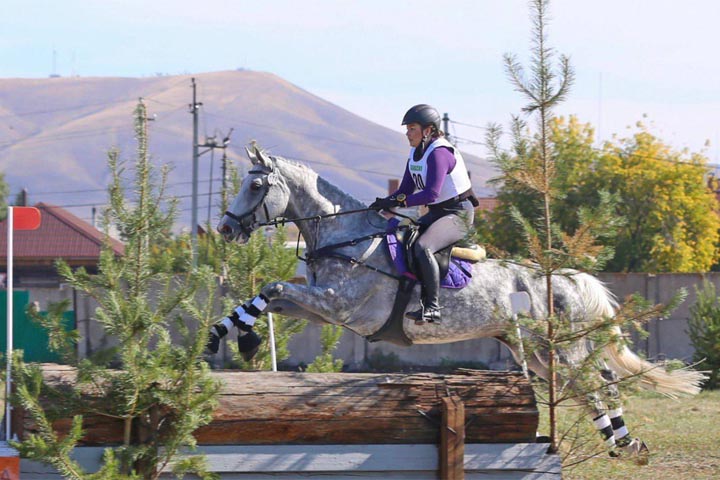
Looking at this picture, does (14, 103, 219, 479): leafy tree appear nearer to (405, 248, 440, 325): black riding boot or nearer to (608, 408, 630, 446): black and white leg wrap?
(405, 248, 440, 325): black riding boot

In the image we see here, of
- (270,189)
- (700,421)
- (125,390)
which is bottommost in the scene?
(700,421)

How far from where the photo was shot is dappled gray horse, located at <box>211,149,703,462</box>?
6707 millimetres

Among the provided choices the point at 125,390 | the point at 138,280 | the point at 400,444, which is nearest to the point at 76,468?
the point at 125,390

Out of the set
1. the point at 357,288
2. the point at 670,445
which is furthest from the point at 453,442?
the point at 670,445

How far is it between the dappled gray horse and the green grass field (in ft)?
0.71

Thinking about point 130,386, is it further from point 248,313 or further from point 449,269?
point 449,269

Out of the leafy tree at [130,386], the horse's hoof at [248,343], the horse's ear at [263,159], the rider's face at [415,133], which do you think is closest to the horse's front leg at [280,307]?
the horse's hoof at [248,343]

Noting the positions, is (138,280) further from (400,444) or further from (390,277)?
(390,277)

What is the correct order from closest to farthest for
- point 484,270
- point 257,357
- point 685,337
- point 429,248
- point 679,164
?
point 429,248 < point 484,270 < point 257,357 < point 685,337 < point 679,164

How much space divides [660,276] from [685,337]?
1.20m

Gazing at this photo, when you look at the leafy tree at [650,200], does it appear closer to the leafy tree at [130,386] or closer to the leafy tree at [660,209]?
the leafy tree at [660,209]

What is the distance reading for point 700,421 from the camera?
32.5ft

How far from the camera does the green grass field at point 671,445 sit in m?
6.72

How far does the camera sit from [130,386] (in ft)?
15.8
